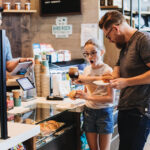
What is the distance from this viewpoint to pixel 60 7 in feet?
17.4

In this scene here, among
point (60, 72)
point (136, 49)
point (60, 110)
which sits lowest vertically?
point (60, 110)

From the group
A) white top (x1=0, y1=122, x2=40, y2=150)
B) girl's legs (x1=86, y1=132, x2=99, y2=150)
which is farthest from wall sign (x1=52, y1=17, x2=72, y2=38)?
white top (x1=0, y1=122, x2=40, y2=150)

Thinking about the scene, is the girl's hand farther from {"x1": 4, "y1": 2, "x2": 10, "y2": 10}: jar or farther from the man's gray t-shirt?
{"x1": 4, "y1": 2, "x2": 10, "y2": 10}: jar

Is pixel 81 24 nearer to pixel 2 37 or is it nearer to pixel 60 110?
pixel 60 110

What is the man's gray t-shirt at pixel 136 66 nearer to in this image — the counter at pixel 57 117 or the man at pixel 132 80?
the man at pixel 132 80

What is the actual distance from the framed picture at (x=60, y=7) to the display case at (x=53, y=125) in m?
2.62

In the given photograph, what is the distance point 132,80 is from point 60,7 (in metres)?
3.44

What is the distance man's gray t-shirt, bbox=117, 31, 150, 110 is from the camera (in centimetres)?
219

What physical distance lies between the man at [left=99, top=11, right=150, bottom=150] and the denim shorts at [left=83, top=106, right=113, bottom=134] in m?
0.48

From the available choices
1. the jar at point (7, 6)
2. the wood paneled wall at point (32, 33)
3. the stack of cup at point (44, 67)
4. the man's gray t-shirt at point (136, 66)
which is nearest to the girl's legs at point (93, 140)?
the man's gray t-shirt at point (136, 66)

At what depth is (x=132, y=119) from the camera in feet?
7.54

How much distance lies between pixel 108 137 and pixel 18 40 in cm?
336

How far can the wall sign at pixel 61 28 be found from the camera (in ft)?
17.6

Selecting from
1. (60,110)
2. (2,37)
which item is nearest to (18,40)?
(60,110)
